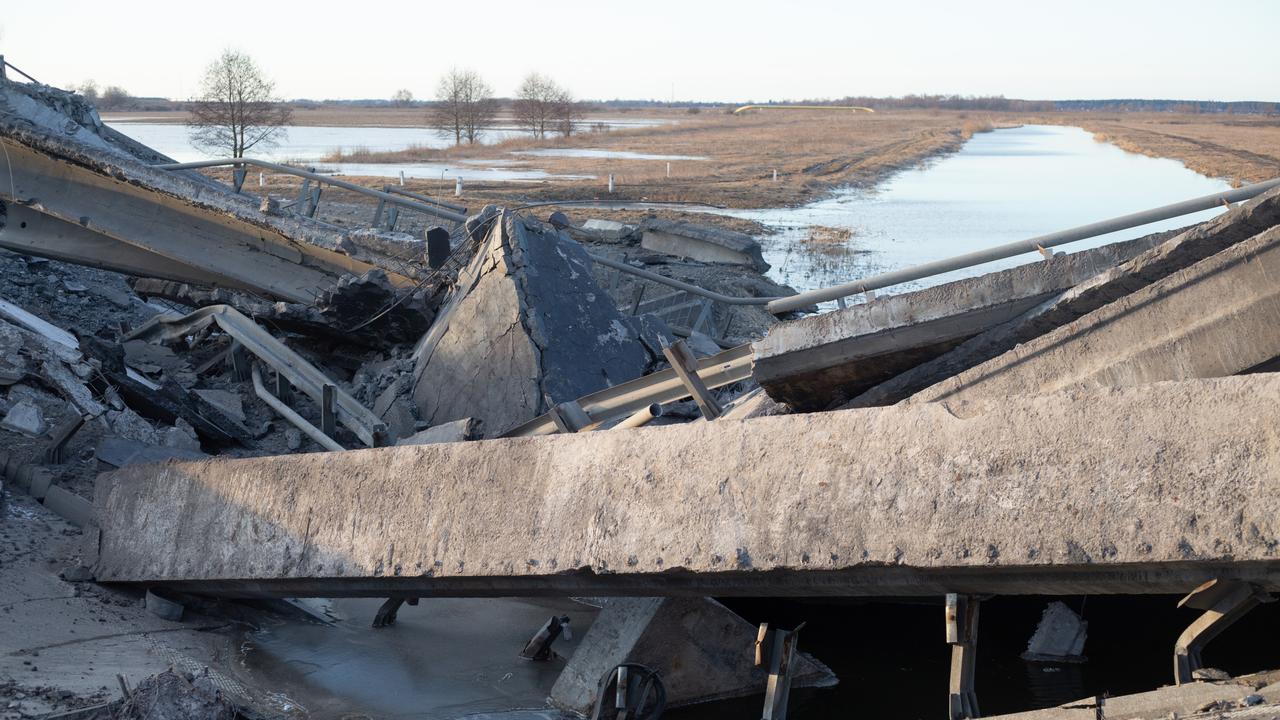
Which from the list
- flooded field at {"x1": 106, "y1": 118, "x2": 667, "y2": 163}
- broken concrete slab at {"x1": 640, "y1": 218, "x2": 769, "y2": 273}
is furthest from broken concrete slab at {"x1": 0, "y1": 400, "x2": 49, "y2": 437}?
flooded field at {"x1": 106, "y1": 118, "x2": 667, "y2": 163}

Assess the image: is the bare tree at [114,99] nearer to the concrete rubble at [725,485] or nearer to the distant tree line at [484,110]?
the distant tree line at [484,110]

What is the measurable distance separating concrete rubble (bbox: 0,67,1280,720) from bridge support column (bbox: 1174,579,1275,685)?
0.33ft

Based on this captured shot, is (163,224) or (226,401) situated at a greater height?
(163,224)

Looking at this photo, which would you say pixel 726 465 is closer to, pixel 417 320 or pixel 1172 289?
pixel 1172 289

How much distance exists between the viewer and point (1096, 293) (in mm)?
4348

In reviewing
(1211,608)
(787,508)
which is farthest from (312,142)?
(1211,608)

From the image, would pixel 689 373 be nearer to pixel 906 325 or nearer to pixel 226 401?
pixel 906 325

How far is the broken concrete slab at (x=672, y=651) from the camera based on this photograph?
4.79m

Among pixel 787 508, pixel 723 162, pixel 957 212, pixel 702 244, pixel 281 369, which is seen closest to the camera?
pixel 787 508

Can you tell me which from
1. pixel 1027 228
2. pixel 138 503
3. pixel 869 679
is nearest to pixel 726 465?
pixel 869 679

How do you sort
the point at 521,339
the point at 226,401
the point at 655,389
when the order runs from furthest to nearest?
the point at 226,401
the point at 521,339
the point at 655,389

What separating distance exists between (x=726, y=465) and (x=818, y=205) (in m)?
25.0

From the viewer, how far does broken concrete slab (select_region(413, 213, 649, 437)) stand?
776 cm

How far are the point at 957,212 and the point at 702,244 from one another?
12.3m
